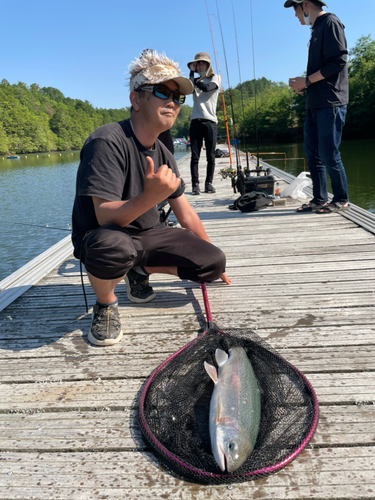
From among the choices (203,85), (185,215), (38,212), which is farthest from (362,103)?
(185,215)

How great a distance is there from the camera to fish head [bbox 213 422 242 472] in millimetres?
1326

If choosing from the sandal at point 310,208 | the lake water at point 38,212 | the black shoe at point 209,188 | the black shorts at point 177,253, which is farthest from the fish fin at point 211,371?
the black shoe at point 209,188

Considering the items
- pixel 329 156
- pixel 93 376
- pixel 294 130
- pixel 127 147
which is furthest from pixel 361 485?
pixel 294 130

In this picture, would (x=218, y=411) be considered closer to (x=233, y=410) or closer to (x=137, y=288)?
(x=233, y=410)

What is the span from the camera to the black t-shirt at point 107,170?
7.25ft

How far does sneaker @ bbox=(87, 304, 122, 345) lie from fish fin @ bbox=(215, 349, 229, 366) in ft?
2.34

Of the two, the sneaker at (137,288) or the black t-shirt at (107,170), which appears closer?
the black t-shirt at (107,170)

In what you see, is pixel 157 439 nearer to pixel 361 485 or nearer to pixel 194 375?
pixel 194 375

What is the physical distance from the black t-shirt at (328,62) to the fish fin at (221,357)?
4.05m

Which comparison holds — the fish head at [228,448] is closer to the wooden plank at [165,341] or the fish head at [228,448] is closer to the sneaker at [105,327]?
the wooden plank at [165,341]

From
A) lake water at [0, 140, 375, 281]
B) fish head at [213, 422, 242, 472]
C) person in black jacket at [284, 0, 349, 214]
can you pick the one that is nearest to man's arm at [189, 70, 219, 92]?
→ person in black jacket at [284, 0, 349, 214]

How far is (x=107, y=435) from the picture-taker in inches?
63.4

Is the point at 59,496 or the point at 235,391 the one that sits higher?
the point at 235,391

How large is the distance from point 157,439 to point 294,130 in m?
71.3
